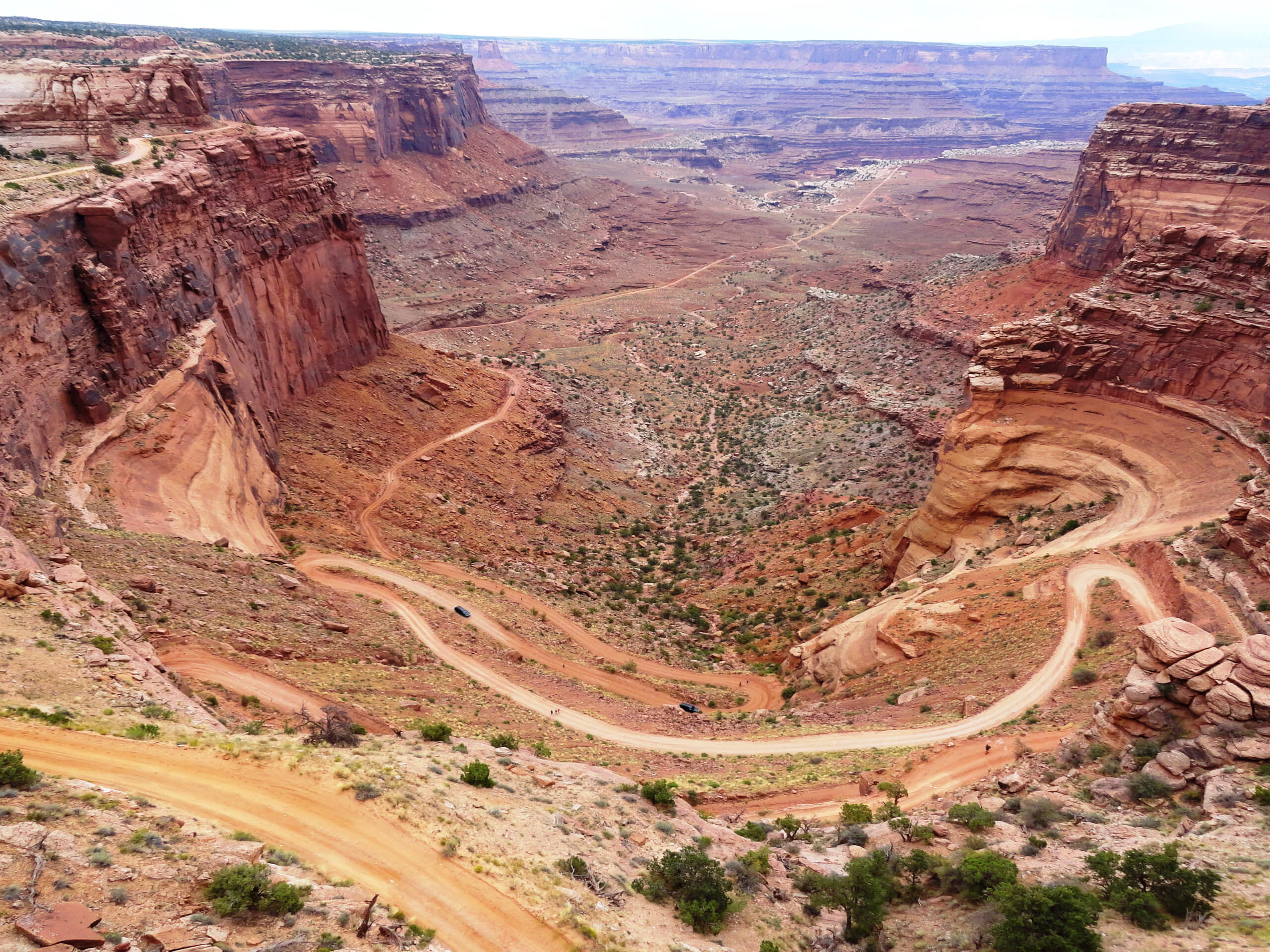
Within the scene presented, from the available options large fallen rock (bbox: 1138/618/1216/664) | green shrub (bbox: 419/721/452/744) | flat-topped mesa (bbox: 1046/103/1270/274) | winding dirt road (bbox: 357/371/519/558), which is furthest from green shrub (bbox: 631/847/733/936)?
flat-topped mesa (bbox: 1046/103/1270/274)

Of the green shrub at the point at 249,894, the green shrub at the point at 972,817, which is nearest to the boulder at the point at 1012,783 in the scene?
the green shrub at the point at 972,817

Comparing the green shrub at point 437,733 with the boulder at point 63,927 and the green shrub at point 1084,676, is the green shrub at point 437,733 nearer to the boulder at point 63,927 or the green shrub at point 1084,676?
the boulder at point 63,927

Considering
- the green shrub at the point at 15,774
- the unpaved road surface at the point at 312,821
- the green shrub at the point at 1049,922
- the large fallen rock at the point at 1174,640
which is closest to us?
the green shrub at the point at 15,774

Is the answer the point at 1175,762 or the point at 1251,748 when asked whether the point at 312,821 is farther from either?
the point at 1251,748

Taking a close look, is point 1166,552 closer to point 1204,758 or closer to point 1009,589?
point 1009,589

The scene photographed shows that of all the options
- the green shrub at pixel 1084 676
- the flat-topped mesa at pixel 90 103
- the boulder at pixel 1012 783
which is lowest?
the boulder at pixel 1012 783

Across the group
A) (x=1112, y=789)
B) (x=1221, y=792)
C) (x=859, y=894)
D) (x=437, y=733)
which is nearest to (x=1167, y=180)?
(x=1112, y=789)
